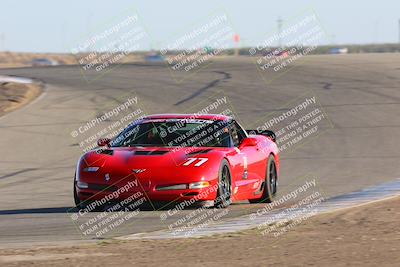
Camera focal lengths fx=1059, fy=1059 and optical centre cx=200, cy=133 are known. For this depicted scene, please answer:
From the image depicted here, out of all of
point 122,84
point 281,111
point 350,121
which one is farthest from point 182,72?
point 350,121

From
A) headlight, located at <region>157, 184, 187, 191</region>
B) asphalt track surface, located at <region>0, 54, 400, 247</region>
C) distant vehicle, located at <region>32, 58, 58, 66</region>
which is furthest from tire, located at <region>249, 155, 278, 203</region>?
distant vehicle, located at <region>32, 58, 58, 66</region>

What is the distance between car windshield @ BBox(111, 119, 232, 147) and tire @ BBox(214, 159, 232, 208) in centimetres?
57

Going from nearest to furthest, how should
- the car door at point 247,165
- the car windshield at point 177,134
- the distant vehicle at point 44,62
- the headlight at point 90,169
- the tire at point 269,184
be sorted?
the headlight at point 90,169 → the car windshield at point 177,134 → the car door at point 247,165 → the tire at point 269,184 → the distant vehicle at point 44,62

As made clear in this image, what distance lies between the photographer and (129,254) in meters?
9.11

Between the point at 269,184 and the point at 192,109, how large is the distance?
1510 cm

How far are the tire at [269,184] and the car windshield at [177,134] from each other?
3.63 feet

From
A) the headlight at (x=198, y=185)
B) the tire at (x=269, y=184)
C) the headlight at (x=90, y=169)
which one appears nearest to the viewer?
the headlight at (x=198, y=185)

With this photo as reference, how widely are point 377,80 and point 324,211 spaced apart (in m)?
23.6

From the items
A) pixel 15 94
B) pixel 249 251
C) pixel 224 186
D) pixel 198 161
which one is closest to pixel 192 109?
pixel 15 94

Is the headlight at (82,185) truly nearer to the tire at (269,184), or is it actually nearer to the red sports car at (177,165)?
the red sports car at (177,165)

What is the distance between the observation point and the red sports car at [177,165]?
13203 mm

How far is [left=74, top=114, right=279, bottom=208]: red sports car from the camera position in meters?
13.2

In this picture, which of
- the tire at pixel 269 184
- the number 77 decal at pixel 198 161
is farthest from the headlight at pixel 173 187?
the tire at pixel 269 184

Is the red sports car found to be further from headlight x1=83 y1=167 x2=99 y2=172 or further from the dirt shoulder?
the dirt shoulder
